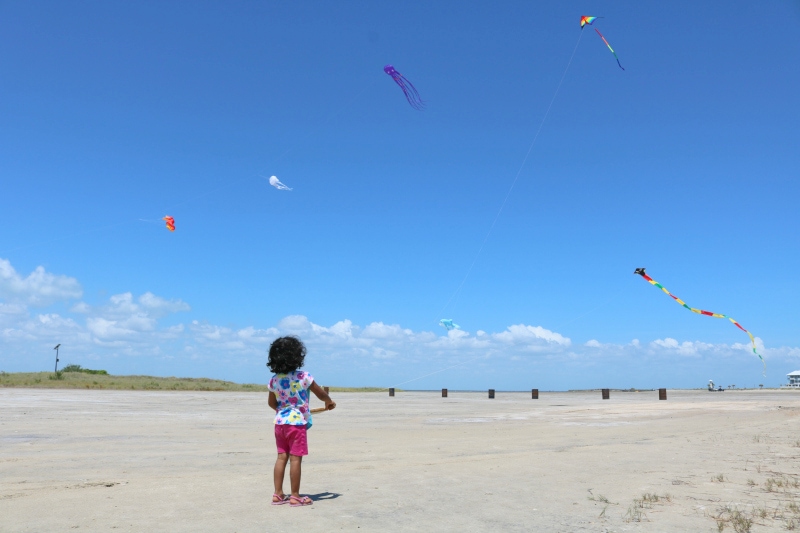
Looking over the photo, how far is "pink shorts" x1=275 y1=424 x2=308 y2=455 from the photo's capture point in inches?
257

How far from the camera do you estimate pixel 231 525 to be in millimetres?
5355

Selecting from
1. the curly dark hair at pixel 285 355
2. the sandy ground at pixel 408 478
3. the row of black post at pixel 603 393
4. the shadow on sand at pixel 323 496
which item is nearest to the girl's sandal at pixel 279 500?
the sandy ground at pixel 408 478

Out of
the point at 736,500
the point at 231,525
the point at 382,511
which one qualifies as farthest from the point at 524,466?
the point at 231,525

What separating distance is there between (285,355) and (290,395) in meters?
0.44

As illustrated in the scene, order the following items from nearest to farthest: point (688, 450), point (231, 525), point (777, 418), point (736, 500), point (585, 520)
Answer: point (231, 525) < point (585, 520) < point (736, 500) < point (688, 450) < point (777, 418)

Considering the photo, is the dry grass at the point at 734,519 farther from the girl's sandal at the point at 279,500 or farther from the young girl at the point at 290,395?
the girl's sandal at the point at 279,500

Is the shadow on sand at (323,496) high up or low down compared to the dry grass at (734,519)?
down

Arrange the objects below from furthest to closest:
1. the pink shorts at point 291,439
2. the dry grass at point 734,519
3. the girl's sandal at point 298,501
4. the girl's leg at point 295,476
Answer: the pink shorts at point 291,439 < the girl's leg at point 295,476 < the girl's sandal at point 298,501 < the dry grass at point 734,519

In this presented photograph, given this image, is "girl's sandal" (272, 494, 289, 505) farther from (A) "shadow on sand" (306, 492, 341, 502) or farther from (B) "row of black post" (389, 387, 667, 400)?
(B) "row of black post" (389, 387, 667, 400)

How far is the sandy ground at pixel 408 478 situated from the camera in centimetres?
565

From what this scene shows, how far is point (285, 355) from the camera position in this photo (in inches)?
261

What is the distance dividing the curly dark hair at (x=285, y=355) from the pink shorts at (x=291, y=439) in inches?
23.9

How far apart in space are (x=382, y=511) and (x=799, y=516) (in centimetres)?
397

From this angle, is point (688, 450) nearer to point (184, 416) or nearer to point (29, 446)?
point (29, 446)
